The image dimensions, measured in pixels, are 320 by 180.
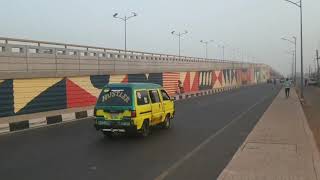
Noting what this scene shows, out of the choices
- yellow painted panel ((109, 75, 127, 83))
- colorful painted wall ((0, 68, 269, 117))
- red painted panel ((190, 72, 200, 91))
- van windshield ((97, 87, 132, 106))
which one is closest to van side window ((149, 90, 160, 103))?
van windshield ((97, 87, 132, 106))

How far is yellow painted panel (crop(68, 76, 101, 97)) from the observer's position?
28562mm

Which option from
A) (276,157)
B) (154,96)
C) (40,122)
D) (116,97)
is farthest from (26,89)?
(276,157)

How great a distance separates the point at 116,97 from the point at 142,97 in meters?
0.91

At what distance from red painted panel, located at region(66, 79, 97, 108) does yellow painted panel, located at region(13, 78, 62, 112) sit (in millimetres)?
2411

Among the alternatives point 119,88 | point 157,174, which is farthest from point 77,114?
point 157,174

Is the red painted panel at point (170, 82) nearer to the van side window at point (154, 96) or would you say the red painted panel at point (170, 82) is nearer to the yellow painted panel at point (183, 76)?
the yellow painted panel at point (183, 76)

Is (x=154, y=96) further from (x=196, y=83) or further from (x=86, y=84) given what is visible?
(x=196, y=83)

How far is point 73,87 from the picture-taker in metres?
28.0

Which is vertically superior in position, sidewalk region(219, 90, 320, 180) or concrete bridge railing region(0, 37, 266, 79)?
concrete bridge railing region(0, 37, 266, 79)

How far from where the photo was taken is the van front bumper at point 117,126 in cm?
1477

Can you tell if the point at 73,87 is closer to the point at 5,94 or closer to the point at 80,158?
the point at 5,94

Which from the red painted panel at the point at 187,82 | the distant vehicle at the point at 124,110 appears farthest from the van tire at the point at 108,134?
the red painted panel at the point at 187,82

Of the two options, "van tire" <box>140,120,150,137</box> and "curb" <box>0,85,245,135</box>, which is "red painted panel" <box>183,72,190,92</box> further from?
"van tire" <box>140,120,150,137</box>

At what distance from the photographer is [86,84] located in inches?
1179
